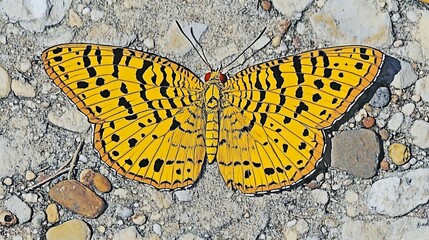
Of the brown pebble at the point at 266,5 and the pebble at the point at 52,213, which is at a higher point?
the brown pebble at the point at 266,5

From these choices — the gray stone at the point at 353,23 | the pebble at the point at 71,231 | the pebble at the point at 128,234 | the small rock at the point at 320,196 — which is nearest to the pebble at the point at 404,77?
the gray stone at the point at 353,23

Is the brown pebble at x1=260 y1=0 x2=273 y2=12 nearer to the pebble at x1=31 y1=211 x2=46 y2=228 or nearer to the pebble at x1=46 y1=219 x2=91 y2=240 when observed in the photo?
the pebble at x1=46 y1=219 x2=91 y2=240

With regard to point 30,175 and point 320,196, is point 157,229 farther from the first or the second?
point 320,196

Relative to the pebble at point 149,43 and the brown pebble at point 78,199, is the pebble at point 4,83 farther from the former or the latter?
the pebble at point 149,43

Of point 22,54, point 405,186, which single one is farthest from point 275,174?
point 22,54

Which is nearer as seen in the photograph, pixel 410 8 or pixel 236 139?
pixel 236 139

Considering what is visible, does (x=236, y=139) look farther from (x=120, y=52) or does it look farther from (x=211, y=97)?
(x=120, y=52)

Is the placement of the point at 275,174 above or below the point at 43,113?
below
